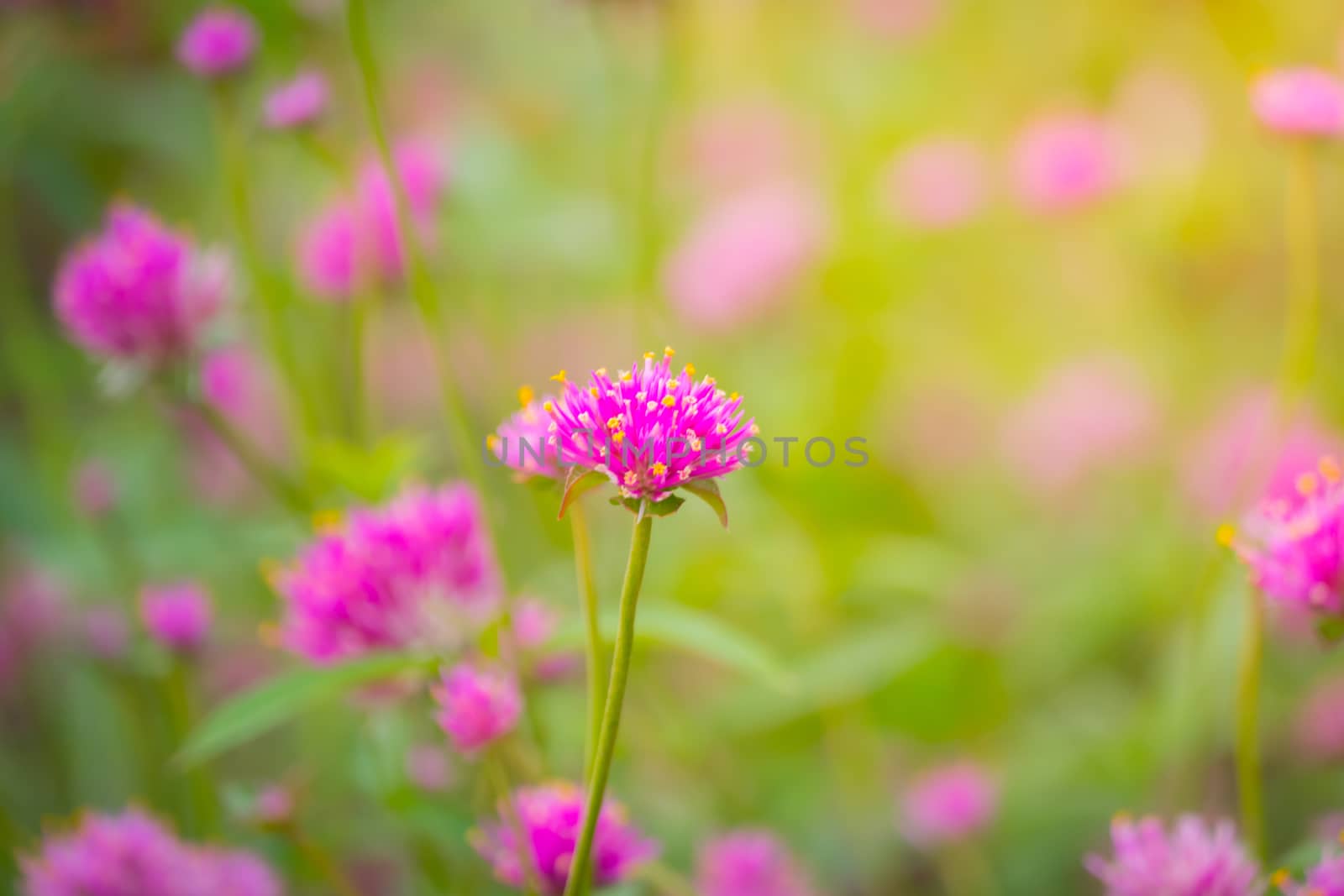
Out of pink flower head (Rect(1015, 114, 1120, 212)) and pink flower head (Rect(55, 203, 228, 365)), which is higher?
pink flower head (Rect(1015, 114, 1120, 212))

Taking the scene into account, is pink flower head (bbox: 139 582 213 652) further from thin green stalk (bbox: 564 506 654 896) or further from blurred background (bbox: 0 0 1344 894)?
thin green stalk (bbox: 564 506 654 896)

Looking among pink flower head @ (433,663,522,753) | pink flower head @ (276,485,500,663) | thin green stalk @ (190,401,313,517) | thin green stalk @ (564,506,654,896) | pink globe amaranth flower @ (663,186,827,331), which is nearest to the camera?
thin green stalk @ (564,506,654,896)

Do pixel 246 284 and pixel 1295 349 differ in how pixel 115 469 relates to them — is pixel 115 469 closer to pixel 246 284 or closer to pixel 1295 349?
pixel 246 284

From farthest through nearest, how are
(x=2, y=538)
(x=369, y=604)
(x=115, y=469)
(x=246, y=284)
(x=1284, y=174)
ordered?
1. (x=1284, y=174)
2. (x=2, y=538)
3. (x=115, y=469)
4. (x=246, y=284)
5. (x=369, y=604)

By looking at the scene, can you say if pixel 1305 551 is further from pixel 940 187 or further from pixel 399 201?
pixel 940 187

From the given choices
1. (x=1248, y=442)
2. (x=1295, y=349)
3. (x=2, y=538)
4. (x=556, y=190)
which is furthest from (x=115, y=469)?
(x=1248, y=442)

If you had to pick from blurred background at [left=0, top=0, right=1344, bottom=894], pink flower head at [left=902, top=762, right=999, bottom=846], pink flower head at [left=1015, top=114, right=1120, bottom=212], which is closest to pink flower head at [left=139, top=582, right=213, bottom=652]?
blurred background at [left=0, top=0, right=1344, bottom=894]
